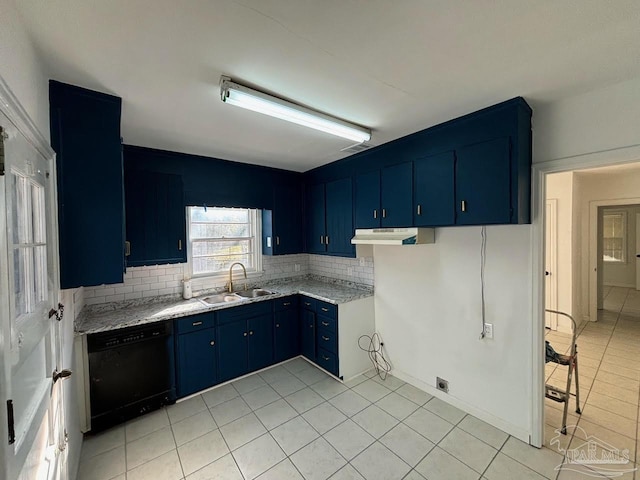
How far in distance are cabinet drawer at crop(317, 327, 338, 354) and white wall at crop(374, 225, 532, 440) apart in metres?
0.66

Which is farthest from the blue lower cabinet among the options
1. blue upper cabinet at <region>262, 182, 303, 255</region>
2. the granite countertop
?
blue upper cabinet at <region>262, 182, 303, 255</region>

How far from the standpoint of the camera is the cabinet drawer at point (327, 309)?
123 inches

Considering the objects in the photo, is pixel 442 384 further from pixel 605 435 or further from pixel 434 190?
pixel 434 190

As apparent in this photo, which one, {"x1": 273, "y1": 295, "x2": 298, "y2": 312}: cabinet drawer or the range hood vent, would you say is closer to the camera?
the range hood vent

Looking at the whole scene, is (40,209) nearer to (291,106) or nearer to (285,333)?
(291,106)

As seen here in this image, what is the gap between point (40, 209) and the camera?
4.57 feet

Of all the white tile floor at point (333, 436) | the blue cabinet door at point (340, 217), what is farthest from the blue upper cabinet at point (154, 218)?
the blue cabinet door at point (340, 217)

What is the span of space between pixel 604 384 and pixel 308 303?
Answer: 11.1 feet

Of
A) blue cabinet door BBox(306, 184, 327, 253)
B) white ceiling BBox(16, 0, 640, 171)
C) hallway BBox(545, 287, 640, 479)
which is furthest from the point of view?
blue cabinet door BBox(306, 184, 327, 253)

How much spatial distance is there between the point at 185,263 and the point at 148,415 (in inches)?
62.6

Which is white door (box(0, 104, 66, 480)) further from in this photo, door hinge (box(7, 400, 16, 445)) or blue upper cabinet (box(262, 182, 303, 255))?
blue upper cabinet (box(262, 182, 303, 255))

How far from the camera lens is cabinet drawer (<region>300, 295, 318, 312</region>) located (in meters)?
3.42

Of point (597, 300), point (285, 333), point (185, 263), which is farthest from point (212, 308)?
point (597, 300)

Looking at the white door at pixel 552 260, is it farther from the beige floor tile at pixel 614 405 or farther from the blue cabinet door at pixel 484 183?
the blue cabinet door at pixel 484 183
